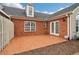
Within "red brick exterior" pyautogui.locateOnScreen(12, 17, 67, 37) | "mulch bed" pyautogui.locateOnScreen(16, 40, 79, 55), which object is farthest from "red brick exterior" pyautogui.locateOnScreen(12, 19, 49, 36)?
"mulch bed" pyautogui.locateOnScreen(16, 40, 79, 55)

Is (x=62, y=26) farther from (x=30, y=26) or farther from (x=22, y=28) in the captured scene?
(x=22, y=28)

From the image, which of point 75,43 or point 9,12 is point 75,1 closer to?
point 75,43

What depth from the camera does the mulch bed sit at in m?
2.13

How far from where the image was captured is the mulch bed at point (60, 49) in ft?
7.00

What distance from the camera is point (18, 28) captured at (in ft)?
7.21

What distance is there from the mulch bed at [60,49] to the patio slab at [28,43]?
56mm

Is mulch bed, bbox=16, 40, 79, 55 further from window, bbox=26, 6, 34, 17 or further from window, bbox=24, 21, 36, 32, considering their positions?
window, bbox=26, 6, 34, 17

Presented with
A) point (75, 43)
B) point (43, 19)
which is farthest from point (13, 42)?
point (75, 43)

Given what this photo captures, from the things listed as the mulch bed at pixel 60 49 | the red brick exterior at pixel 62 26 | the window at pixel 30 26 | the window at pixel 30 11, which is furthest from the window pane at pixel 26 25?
the red brick exterior at pixel 62 26

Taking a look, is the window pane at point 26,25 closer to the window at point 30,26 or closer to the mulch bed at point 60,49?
the window at point 30,26

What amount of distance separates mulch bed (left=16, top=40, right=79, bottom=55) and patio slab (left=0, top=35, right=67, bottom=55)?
2.2 inches

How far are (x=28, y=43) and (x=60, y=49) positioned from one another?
20.0 inches

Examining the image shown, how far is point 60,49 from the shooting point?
2168 millimetres

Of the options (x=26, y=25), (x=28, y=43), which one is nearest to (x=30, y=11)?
(x=26, y=25)
